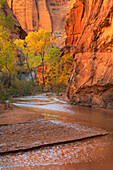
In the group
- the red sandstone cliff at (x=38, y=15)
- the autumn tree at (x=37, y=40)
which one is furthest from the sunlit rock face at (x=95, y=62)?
the red sandstone cliff at (x=38, y=15)

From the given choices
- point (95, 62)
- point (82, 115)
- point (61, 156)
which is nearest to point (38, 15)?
point (95, 62)

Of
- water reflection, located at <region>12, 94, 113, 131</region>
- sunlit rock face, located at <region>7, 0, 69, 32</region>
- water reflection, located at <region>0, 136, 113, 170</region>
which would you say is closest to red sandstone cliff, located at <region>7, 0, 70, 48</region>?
sunlit rock face, located at <region>7, 0, 69, 32</region>

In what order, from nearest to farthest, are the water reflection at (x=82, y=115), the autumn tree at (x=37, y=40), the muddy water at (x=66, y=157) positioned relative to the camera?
the muddy water at (x=66, y=157) < the water reflection at (x=82, y=115) < the autumn tree at (x=37, y=40)

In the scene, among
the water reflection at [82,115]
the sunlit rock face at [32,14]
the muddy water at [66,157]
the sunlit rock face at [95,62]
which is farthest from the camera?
the sunlit rock face at [32,14]

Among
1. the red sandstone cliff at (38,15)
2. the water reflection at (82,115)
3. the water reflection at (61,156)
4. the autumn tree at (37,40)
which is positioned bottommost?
the water reflection at (82,115)

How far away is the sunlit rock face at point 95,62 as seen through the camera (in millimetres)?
7145

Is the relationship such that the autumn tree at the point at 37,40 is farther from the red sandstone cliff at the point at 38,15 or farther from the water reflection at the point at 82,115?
the red sandstone cliff at the point at 38,15

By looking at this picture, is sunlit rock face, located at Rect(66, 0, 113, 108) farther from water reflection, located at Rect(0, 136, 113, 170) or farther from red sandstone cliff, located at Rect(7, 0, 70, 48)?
red sandstone cliff, located at Rect(7, 0, 70, 48)

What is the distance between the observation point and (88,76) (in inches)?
319

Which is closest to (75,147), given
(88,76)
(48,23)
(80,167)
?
(80,167)

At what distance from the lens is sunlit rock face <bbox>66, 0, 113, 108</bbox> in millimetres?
7145

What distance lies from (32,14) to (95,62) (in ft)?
179

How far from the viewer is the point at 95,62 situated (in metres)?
7.88

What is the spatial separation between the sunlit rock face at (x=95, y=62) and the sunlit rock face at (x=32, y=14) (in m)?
50.3
